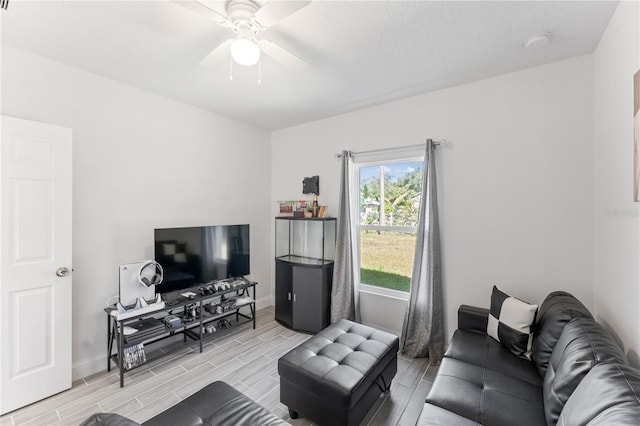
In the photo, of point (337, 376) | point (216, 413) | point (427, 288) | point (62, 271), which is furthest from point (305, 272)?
point (62, 271)

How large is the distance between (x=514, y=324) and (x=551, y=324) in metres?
0.27

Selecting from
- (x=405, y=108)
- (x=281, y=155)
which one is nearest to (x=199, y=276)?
(x=281, y=155)

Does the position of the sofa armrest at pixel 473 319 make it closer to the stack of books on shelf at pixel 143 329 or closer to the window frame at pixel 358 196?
the window frame at pixel 358 196

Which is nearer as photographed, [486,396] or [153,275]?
[486,396]

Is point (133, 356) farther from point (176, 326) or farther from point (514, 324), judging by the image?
point (514, 324)

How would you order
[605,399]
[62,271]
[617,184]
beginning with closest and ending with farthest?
[605,399] < [617,184] < [62,271]

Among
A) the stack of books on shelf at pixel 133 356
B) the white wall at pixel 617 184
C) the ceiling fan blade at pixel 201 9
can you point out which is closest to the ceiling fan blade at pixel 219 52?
the ceiling fan blade at pixel 201 9

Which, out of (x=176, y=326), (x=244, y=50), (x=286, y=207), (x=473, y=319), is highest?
(x=244, y=50)

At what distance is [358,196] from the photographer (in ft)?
11.3

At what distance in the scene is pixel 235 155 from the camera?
12.2 ft

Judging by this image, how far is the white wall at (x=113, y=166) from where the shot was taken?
2252mm

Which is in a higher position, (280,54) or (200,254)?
(280,54)

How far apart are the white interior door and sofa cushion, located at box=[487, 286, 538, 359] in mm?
3427

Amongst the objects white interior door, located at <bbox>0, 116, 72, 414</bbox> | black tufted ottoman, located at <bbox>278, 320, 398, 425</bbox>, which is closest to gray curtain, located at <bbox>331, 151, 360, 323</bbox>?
black tufted ottoman, located at <bbox>278, 320, 398, 425</bbox>
